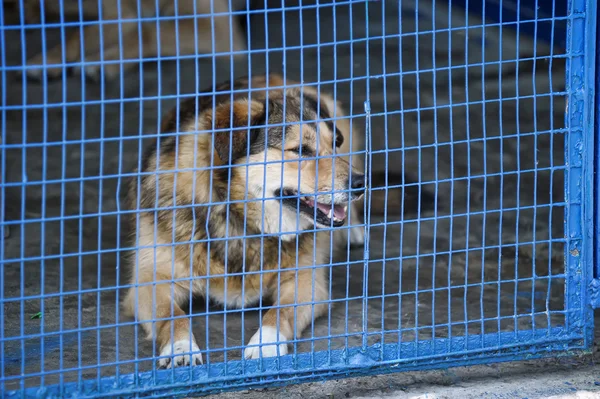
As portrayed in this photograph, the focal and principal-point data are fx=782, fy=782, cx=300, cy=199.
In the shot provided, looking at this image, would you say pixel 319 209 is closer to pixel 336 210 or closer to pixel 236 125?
pixel 336 210

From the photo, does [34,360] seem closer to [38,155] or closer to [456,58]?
[38,155]

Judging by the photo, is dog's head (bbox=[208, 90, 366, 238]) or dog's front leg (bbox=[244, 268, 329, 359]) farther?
dog's head (bbox=[208, 90, 366, 238])

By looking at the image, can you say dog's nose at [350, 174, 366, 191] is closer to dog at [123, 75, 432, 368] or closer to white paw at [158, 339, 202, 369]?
dog at [123, 75, 432, 368]

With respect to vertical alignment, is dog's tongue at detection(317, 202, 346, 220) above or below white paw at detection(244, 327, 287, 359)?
above

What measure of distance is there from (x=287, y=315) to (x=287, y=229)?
1.55 ft

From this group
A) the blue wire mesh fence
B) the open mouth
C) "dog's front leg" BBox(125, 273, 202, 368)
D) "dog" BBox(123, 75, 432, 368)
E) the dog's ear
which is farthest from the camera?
the open mouth

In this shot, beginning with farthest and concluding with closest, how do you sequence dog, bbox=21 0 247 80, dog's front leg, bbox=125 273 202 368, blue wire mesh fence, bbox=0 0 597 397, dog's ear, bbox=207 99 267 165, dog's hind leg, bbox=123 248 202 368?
dog, bbox=21 0 247 80
dog's ear, bbox=207 99 267 165
dog's hind leg, bbox=123 248 202 368
dog's front leg, bbox=125 273 202 368
blue wire mesh fence, bbox=0 0 597 397

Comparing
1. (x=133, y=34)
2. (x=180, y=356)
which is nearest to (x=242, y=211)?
(x=180, y=356)

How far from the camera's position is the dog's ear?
3203mm

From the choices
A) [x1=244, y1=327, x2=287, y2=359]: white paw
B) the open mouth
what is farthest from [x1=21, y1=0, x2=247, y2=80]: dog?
[x1=244, y1=327, x2=287, y2=359]: white paw

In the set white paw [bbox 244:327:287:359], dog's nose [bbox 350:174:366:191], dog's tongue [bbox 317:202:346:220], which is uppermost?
dog's nose [bbox 350:174:366:191]

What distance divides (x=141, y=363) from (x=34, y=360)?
1.39 feet

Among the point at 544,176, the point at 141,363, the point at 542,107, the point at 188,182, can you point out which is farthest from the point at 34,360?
the point at 542,107

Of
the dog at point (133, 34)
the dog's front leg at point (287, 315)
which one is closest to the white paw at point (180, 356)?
the dog's front leg at point (287, 315)
